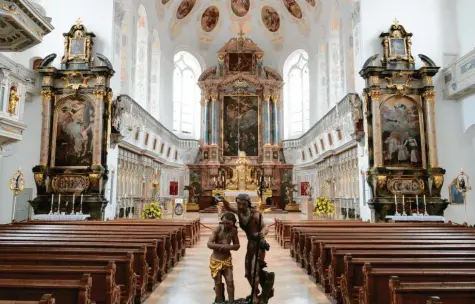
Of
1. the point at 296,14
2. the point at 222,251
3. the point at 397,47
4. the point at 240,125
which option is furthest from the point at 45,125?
the point at 296,14

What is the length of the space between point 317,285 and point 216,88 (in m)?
21.4

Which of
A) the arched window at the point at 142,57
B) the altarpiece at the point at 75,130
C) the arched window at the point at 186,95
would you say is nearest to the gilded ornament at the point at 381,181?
the altarpiece at the point at 75,130

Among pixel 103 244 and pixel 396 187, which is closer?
pixel 103 244

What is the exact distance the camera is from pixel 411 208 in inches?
509

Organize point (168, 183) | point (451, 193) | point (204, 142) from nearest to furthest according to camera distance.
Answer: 1. point (451, 193)
2. point (168, 183)
3. point (204, 142)

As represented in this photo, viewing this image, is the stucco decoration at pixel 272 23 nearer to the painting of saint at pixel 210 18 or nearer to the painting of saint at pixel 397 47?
the painting of saint at pixel 210 18

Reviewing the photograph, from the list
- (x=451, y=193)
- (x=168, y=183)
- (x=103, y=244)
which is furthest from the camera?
(x=168, y=183)

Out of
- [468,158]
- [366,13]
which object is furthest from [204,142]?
[468,158]

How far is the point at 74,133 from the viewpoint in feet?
46.3

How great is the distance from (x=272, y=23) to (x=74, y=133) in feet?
58.4

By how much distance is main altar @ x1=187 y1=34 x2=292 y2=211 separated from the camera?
26016 millimetres

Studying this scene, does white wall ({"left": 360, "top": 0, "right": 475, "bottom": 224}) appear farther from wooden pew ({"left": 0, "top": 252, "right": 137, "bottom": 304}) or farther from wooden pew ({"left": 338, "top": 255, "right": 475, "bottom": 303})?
wooden pew ({"left": 0, "top": 252, "right": 137, "bottom": 304})

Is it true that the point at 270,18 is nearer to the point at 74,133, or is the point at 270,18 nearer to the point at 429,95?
the point at 429,95

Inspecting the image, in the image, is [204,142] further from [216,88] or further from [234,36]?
[234,36]
